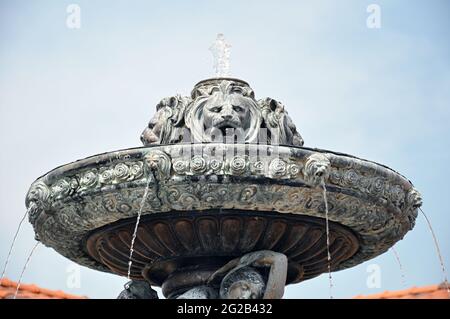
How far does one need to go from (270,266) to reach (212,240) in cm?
62

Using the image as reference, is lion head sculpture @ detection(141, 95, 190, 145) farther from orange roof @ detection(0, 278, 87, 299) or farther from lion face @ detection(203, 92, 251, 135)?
orange roof @ detection(0, 278, 87, 299)

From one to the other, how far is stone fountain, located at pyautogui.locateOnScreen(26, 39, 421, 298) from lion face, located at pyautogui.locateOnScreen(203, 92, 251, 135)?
1 cm

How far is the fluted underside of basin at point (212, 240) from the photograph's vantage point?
899 centimetres

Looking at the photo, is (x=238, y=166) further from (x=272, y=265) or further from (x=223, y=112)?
(x=272, y=265)

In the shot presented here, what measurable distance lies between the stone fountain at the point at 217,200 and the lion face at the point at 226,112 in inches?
0.5

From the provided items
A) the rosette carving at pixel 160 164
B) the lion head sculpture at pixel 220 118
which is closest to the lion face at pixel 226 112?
the lion head sculpture at pixel 220 118

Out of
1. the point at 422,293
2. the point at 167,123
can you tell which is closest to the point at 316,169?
the point at 167,123

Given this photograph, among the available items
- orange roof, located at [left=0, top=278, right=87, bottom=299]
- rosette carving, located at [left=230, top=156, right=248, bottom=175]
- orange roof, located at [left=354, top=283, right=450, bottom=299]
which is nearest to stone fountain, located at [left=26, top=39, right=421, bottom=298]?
rosette carving, located at [left=230, top=156, right=248, bottom=175]

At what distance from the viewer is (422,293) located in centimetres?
1320

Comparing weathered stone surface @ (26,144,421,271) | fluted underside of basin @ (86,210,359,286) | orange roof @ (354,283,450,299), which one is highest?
orange roof @ (354,283,450,299)

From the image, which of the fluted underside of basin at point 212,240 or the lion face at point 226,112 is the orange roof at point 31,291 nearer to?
the fluted underside of basin at point 212,240

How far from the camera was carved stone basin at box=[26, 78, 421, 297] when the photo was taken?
8.51 metres

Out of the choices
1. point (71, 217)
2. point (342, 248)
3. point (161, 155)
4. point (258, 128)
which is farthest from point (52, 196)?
point (342, 248)
